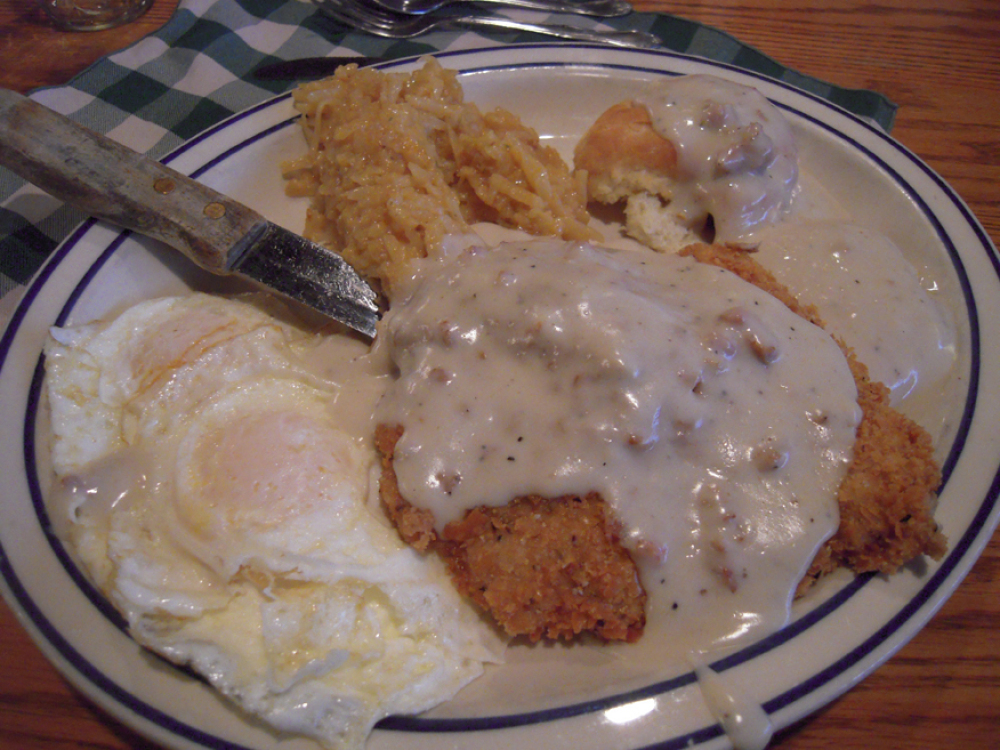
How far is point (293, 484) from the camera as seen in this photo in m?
1.75

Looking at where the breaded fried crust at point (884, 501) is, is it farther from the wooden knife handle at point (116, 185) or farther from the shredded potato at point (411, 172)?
the wooden knife handle at point (116, 185)

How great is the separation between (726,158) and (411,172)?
4.05 ft

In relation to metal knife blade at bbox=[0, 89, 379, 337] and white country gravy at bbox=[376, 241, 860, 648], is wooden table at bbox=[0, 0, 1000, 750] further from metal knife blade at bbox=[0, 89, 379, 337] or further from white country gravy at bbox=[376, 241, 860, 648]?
metal knife blade at bbox=[0, 89, 379, 337]

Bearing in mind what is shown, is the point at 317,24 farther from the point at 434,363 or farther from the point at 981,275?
the point at 981,275

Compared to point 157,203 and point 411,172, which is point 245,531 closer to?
point 157,203

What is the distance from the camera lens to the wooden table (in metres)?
1.71

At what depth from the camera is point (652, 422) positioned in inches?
66.6

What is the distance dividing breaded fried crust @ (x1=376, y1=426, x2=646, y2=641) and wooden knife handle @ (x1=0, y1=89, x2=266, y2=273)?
1.14 meters

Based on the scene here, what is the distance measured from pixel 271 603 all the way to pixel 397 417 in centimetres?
60

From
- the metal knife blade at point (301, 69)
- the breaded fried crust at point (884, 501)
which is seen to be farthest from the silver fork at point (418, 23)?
the breaded fried crust at point (884, 501)

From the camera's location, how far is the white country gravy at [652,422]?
1.63 metres

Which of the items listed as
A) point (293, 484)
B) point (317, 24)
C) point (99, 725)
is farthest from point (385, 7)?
point (99, 725)

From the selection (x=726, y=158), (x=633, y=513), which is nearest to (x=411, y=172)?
(x=726, y=158)

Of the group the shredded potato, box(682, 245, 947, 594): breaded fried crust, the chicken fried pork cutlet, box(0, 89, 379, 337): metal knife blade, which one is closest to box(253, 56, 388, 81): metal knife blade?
the shredded potato
